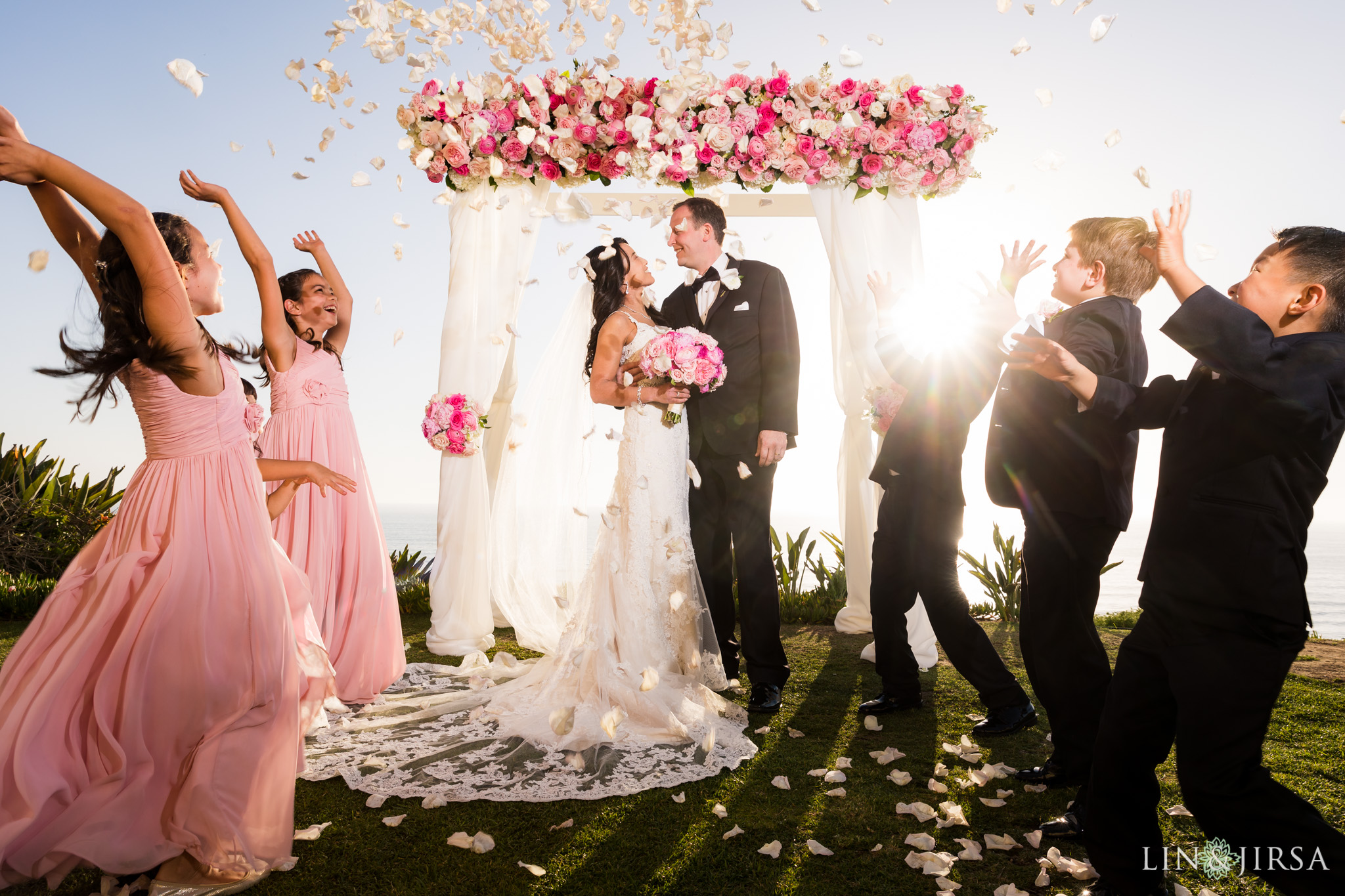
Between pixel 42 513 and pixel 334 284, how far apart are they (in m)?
6.31

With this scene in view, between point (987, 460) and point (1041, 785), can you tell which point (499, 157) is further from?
point (1041, 785)

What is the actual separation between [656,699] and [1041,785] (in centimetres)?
162

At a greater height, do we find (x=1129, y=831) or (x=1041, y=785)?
(x=1129, y=831)

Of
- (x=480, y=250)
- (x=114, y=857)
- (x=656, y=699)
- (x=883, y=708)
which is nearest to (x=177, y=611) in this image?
(x=114, y=857)

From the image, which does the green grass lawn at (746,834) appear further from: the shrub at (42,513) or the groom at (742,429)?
the shrub at (42,513)

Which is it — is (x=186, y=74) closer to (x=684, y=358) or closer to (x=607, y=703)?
(x=684, y=358)

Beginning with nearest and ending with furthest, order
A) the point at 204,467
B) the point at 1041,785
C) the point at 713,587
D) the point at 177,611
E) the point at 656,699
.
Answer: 1. the point at 177,611
2. the point at 204,467
3. the point at 1041,785
4. the point at 656,699
5. the point at 713,587

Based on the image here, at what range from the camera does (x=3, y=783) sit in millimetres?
1914

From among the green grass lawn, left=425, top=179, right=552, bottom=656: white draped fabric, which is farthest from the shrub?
the green grass lawn

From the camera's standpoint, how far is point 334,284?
413 centimetres

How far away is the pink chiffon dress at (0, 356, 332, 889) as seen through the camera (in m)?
1.94

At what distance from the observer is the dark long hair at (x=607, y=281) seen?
3.94 meters

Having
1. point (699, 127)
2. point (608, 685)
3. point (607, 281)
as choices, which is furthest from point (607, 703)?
point (699, 127)

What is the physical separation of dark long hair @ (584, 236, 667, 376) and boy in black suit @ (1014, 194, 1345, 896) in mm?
2570
